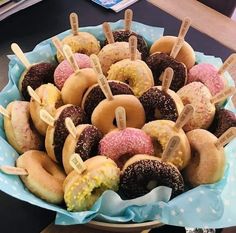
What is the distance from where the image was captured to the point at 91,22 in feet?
4.27

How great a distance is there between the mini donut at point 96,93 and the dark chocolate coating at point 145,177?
0.18 m

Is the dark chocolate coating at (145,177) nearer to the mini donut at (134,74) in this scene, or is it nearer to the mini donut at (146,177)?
the mini donut at (146,177)

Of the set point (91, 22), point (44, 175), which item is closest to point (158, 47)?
point (91, 22)

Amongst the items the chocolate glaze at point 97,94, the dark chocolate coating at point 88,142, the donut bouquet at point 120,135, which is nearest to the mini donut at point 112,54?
the donut bouquet at point 120,135

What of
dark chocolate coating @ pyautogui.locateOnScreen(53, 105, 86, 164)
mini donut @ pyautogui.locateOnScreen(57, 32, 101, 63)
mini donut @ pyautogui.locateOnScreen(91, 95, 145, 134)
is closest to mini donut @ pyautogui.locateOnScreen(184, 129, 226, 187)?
mini donut @ pyautogui.locateOnScreen(91, 95, 145, 134)

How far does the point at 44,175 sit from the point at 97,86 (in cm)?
22

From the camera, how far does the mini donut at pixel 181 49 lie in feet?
3.35

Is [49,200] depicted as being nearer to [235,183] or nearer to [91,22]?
[235,183]

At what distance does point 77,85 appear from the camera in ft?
2.97

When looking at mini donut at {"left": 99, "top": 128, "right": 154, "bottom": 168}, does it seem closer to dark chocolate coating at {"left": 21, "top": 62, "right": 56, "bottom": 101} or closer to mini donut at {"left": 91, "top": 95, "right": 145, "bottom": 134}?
mini donut at {"left": 91, "top": 95, "right": 145, "bottom": 134}

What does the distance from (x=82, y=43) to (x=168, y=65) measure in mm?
220

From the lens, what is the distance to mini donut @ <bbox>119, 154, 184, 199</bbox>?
75 cm

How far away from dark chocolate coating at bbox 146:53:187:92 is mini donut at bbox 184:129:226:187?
0.53 feet

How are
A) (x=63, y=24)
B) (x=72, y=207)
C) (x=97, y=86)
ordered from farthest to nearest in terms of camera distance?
1. (x=63, y=24)
2. (x=97, y=86)
3. (x=72, y=207)
